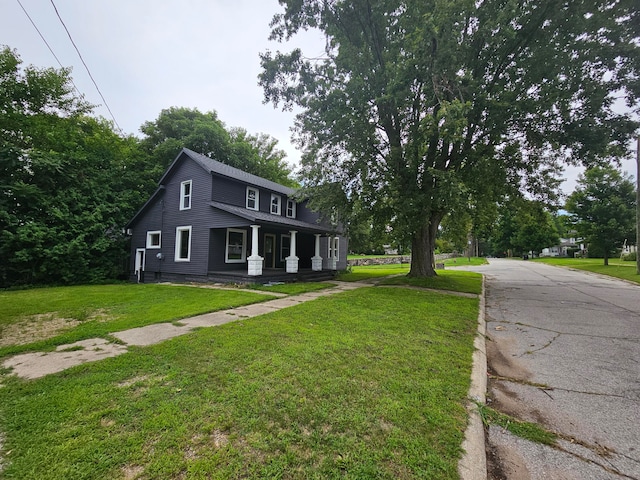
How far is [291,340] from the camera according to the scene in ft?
14.3

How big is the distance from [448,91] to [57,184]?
1789 centimetres

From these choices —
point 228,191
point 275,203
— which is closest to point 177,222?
point 228,191

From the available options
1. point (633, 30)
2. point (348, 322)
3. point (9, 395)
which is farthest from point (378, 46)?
point (9, 395)

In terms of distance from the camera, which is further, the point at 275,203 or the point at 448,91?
the point at 275,203

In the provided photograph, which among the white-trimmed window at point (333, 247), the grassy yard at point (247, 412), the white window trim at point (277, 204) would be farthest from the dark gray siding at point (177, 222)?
the grassy yard at point (247, 412)

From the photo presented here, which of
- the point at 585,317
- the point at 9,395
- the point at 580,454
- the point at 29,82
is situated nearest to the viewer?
the point at 580,454

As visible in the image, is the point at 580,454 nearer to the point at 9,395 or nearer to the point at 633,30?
the point at 9,395

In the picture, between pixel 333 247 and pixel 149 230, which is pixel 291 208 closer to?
pixel 333 247

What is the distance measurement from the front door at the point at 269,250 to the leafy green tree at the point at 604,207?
23.6m

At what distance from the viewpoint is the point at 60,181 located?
1341cm

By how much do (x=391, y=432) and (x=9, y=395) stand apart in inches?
146

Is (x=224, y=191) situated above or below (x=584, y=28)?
below

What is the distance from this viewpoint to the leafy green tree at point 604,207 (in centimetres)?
2170

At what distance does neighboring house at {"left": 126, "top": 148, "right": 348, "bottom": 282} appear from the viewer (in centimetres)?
1234
